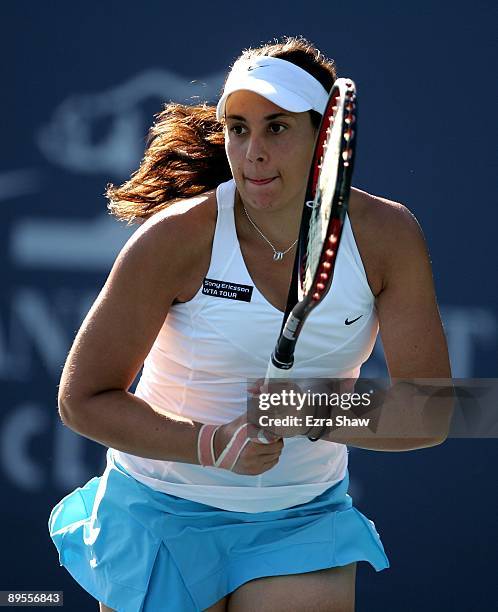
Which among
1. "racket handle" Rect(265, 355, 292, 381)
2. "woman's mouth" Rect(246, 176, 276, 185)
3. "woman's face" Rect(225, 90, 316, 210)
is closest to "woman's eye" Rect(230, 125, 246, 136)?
"woman's face" Rect(225, 90, 316, 210)

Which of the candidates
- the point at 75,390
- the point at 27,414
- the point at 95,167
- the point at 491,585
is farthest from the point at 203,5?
the point at 491,585

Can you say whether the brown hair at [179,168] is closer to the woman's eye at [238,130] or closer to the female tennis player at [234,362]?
the female tennis player at [234,362]

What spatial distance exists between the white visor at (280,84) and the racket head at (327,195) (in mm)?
217

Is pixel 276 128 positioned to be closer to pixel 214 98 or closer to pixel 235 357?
pixel 235 357

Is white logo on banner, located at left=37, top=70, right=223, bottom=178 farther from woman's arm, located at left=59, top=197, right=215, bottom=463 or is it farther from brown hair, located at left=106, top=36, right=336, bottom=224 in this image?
woman's arm, located at left=59, top=197, right=215, bottom=463

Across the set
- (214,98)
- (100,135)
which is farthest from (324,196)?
(100,135)

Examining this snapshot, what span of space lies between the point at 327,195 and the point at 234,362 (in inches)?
23.8

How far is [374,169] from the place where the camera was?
12.3ft

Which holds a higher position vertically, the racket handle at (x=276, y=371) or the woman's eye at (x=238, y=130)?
the woman's eye at (x=238, y=130)

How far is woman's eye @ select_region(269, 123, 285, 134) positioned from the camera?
8.00 ft

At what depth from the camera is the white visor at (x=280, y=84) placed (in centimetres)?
239

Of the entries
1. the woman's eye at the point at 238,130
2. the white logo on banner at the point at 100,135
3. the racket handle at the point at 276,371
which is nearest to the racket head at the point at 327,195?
the racket handle at the point at 276,371

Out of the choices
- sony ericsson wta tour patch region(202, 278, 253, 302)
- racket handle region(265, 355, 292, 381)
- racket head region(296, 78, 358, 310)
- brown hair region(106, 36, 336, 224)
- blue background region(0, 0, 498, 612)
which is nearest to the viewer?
racket head region(296, 78, 358, 310)

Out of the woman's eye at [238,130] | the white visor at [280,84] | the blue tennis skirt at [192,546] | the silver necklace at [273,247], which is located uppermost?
the white visor at [280,84]
